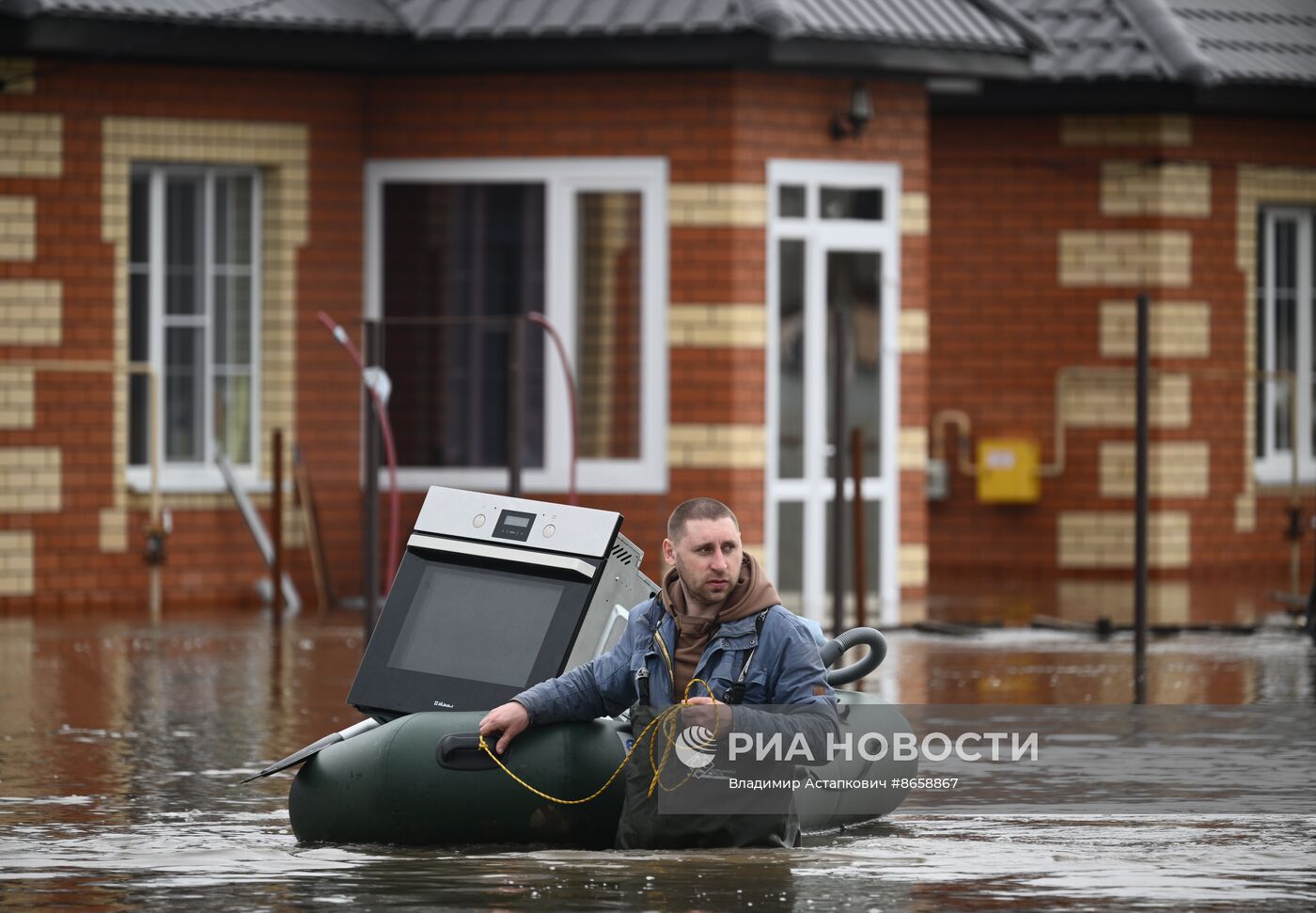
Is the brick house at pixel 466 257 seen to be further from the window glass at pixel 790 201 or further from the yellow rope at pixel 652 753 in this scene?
the yellow rope at pixel 652 753

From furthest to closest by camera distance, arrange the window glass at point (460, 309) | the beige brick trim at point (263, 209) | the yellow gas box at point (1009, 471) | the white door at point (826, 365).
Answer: the yellow gas box at point (1009, 471)
the window glass at point (460, 309)
the white door at point (826, 365)
the beige brick trim at point (263, 209)

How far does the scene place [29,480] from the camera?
18.8 meters

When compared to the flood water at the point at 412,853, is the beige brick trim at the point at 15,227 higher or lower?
higher

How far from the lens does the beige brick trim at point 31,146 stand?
1877 centimetres

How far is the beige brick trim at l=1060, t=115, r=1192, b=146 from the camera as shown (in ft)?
75.3

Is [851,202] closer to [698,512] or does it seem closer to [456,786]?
[456,786]

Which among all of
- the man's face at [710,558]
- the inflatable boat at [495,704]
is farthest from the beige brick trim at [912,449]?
the man's face at [710,558]

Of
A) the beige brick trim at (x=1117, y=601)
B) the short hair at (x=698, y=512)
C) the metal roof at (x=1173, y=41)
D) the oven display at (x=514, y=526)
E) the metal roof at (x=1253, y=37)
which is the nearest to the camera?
the short hair at (x=698, y=512)

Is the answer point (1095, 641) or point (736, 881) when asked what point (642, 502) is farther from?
point (736, 881)

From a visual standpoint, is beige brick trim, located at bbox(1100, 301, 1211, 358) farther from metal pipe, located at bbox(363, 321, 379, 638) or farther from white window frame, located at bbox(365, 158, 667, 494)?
metal pipe, located at bbox(363, 321, 379, 638)

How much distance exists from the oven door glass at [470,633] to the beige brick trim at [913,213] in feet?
35.5

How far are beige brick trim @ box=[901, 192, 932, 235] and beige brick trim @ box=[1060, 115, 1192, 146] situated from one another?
3.27 metres

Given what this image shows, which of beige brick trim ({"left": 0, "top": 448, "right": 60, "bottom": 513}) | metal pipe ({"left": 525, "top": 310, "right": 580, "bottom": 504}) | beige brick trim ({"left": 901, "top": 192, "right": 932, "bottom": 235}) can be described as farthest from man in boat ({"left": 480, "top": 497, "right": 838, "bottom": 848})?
beige brick trim ({"left": 901, "top": 192, "right": 932, "bottom": 235})

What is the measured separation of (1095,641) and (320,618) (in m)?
5.21
